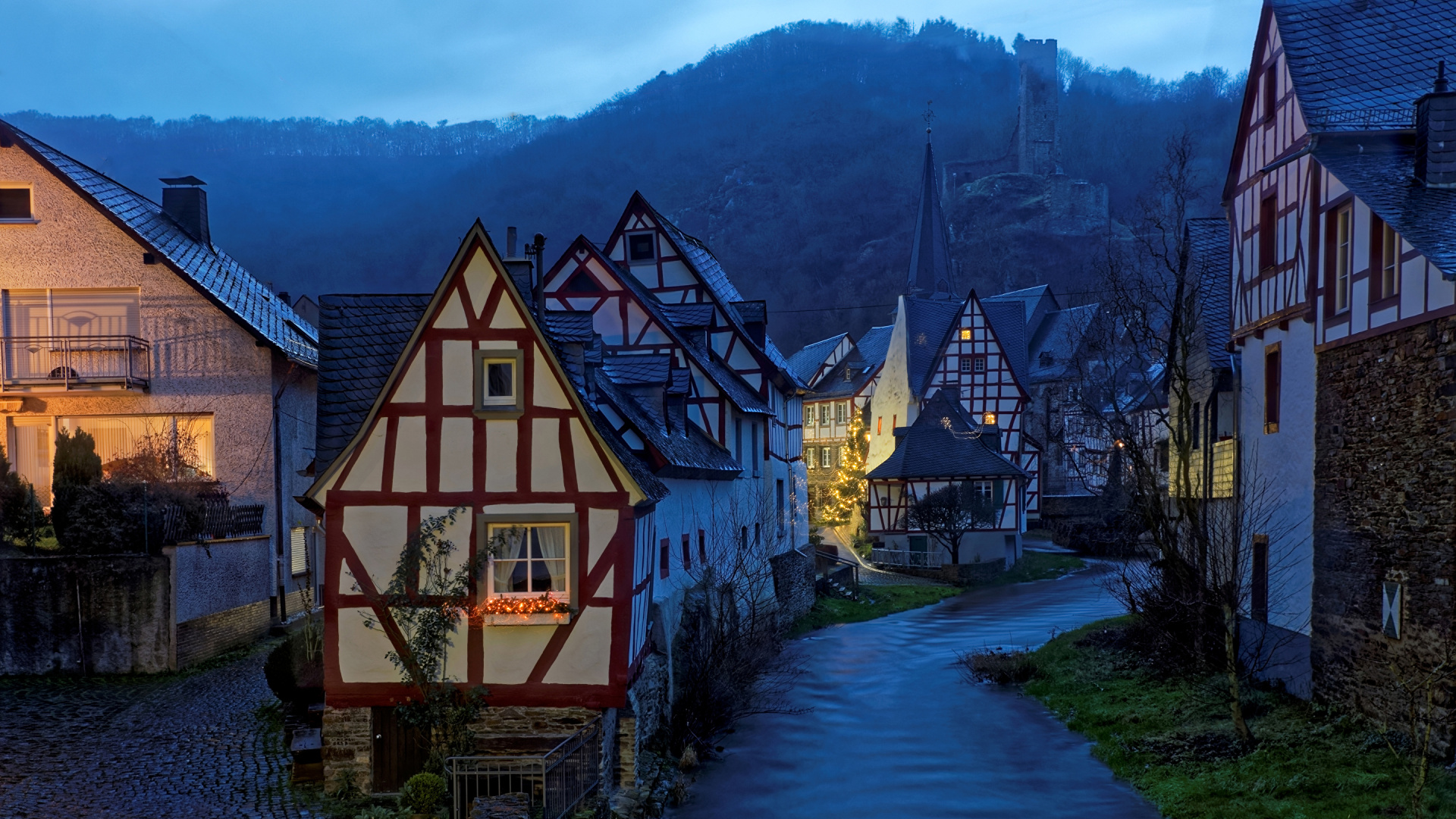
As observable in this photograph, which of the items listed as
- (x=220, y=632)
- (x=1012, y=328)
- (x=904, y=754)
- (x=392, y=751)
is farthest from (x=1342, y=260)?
(x=1012, y=328)

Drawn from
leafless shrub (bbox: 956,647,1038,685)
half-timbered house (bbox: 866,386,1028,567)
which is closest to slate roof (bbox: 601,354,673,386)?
leafless shrub (bbox: 956,647,1038,685)

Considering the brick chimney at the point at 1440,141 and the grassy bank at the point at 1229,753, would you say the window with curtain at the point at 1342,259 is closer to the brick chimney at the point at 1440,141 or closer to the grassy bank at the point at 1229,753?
the brick chimney at the point at 1440,141

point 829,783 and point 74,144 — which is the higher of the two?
point 74,144

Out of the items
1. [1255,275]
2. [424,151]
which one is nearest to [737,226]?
[424,151]

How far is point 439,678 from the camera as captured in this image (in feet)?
44.8

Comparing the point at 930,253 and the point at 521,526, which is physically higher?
the point at 930,253

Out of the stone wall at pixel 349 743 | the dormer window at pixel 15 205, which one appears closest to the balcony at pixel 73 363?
the dormer window at pixel 15 205

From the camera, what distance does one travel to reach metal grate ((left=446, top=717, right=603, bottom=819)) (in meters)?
12.0

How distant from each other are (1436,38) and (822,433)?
154 feet

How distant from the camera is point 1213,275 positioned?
2427cm

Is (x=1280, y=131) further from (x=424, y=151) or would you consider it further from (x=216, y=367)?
(x=424, y=151)

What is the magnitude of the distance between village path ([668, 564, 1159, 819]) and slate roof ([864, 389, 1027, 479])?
15602 millimetres

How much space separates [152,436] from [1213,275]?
73.3ft

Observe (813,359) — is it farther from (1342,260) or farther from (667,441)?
(1342,260)
